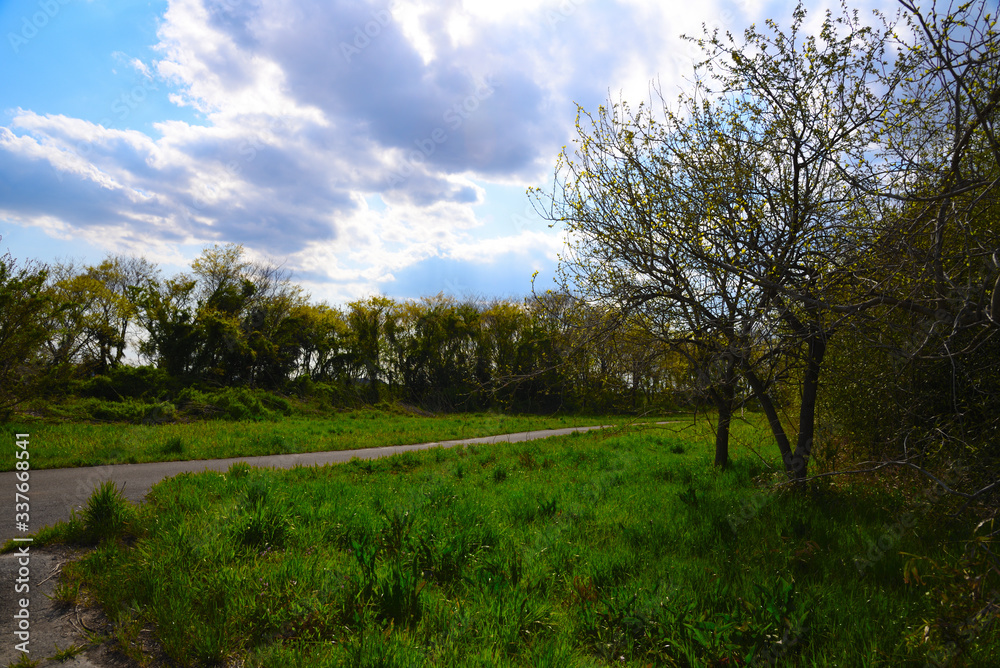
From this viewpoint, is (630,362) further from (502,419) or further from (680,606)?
(502,419)

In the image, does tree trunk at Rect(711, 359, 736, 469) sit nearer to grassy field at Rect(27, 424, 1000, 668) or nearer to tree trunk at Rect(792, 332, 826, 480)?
tree trunk at Rect(792, 332, 826, 480)

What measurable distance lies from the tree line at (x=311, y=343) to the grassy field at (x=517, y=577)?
188cm

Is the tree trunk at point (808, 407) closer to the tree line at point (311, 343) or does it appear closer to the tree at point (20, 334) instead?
the tree line at point (311, 343)

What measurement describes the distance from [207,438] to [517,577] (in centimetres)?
1119

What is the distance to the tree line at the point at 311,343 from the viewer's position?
7930 mm

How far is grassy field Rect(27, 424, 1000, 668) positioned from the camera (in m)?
3.37

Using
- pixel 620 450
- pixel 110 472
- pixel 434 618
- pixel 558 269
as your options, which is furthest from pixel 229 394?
pixel 434 618

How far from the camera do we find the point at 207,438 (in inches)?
493

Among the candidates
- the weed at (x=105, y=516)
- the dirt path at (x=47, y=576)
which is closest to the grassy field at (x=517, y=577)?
the weed at (x=105, y=516)

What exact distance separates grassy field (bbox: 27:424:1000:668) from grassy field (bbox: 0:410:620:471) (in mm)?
4067

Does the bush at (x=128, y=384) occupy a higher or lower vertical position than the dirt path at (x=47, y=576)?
higher

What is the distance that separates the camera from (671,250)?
20.7ft

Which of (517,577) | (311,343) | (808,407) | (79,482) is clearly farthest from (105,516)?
(311,343)

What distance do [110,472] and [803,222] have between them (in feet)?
37.6
